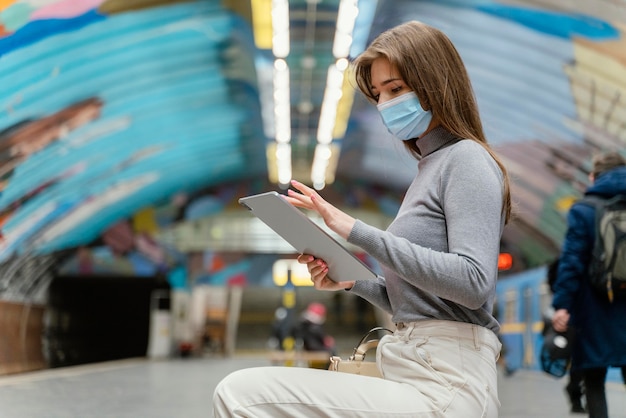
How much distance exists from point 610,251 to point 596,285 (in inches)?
9.3

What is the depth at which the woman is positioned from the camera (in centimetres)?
195

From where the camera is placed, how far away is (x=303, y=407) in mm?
1930

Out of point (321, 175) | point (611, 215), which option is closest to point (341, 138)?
point (321, 175)

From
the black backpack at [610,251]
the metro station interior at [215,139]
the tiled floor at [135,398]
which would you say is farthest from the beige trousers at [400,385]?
the tiled floor at [135,398]

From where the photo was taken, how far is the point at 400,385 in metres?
2.03

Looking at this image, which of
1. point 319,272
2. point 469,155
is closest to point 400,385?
point 319,272

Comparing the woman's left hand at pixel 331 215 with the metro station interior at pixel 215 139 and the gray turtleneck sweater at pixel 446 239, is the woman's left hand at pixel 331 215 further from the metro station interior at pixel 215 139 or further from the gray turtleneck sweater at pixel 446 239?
the metro station interior at pixel 215 139

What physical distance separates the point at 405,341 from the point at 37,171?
67.9 feet

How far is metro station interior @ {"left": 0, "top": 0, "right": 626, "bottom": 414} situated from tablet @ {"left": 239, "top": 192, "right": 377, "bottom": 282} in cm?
62

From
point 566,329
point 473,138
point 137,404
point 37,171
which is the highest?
point 37,171

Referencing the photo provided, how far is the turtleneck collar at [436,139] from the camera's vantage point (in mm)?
2338

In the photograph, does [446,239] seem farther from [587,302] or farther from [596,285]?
[587,302]

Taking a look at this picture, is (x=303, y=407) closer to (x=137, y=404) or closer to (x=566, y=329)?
(x=566, y=329)

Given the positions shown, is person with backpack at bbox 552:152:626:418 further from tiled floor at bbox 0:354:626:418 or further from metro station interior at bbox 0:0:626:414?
tiled floor at bbox 0:354:626:418
